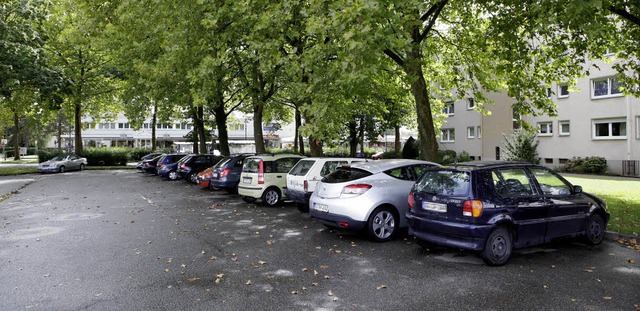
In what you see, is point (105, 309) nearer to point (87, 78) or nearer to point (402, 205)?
point (402, 205)

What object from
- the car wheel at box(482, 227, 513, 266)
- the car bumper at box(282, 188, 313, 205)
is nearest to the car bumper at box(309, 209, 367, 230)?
the car wheel at box(482, 227, 513, 266)

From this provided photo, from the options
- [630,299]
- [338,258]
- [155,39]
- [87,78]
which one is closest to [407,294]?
[338,258]

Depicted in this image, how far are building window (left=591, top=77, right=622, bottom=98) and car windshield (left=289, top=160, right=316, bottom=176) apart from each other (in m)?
23.0

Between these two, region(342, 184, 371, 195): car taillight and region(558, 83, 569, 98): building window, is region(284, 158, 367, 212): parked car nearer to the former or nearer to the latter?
region(342, 184, 371, 195): car taillight

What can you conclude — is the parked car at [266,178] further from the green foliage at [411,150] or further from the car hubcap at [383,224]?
the green foliage at [411,150]

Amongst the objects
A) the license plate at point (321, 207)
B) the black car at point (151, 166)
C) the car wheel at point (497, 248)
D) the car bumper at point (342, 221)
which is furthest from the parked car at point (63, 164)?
the car wheel at point (497, 248)

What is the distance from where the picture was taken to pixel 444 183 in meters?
6.94

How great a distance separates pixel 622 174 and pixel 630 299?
2357 centimetres

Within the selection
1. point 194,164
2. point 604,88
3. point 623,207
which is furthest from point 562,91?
point 194,164

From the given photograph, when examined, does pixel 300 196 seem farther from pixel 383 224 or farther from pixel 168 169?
pixel 168 169

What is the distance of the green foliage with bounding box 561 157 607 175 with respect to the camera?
993 inches

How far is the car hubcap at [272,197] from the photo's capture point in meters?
13.3

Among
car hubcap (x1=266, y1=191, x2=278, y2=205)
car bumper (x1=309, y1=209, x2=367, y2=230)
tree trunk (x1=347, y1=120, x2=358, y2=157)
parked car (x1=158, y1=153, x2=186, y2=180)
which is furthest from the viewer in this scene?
tree trunk (x1=347, y1=120, x2=358, y2=157)

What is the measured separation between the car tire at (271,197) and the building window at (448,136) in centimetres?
3121
